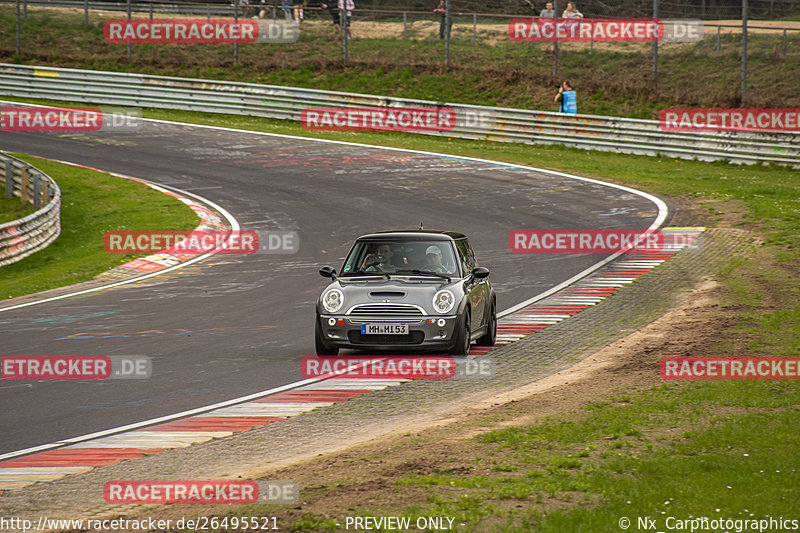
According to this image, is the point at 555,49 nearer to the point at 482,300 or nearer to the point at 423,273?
the point at 482,300

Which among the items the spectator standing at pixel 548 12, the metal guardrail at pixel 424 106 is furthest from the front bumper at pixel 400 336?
the spectator standing at pixel 548 12

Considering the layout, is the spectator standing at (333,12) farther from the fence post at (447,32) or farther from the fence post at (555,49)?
the fence post at (555,49)

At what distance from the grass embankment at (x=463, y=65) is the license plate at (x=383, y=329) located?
77.4ft

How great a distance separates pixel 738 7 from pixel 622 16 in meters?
3.95

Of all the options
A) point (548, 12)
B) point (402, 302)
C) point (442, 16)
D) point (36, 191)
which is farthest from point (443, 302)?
point (442, 16)

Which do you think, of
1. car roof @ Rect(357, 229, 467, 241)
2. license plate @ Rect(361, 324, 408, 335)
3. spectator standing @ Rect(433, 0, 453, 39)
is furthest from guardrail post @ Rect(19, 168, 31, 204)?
spectator standing @ Rect(433, 0, 453, 39)

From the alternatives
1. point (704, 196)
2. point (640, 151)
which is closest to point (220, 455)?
point (704, 196)

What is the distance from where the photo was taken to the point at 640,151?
31.0 meters

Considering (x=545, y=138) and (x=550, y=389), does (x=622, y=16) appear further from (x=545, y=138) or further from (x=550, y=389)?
(x=550, y=389)

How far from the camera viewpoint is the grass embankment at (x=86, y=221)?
19203 mm

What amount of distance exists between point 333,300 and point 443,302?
1341 mm

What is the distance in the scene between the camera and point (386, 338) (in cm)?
1155

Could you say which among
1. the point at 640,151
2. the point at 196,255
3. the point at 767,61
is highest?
the point at 767,61

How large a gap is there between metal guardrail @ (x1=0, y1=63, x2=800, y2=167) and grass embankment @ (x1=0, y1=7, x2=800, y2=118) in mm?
2413
